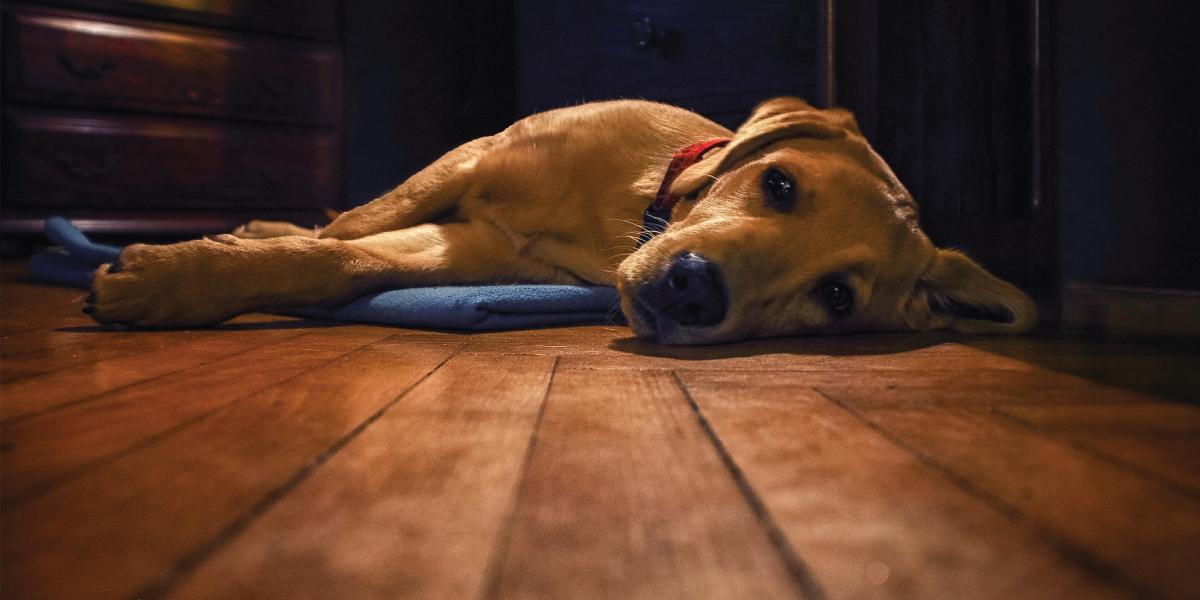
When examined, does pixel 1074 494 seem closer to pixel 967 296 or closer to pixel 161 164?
pixel 967 296

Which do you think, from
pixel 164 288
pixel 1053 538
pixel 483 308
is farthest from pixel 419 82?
pixel 1053 538

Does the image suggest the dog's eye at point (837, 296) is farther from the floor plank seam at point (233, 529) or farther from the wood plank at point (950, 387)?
the floor plank seam at point (233, 529)

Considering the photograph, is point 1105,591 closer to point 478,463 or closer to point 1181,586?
point 1181,586

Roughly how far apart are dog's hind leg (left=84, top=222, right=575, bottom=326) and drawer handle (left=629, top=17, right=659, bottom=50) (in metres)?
1.72

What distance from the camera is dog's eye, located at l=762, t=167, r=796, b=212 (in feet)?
7.23

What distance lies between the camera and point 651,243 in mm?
2119

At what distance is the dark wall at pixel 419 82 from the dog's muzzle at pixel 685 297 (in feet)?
14.9

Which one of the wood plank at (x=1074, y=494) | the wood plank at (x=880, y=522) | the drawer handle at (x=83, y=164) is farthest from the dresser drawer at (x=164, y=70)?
the wood plank at (x=1074, y=494)

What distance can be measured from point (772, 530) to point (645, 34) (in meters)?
3.48

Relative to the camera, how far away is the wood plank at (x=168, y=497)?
0.69m

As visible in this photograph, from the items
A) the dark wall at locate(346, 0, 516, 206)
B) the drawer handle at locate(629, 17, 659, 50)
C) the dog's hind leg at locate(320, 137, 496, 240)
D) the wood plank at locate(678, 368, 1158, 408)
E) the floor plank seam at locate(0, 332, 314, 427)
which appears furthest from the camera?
the dark wall at locate(346, 0, 516, 206)

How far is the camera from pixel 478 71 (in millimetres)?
6477

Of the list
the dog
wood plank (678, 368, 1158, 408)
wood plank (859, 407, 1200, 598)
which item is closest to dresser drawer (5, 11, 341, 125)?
the dog

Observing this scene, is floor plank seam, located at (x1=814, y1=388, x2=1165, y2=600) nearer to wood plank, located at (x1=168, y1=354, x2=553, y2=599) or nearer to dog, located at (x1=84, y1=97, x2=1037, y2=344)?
wood plank, located at (x1=168, y1=354, x2=553, y2=599)
